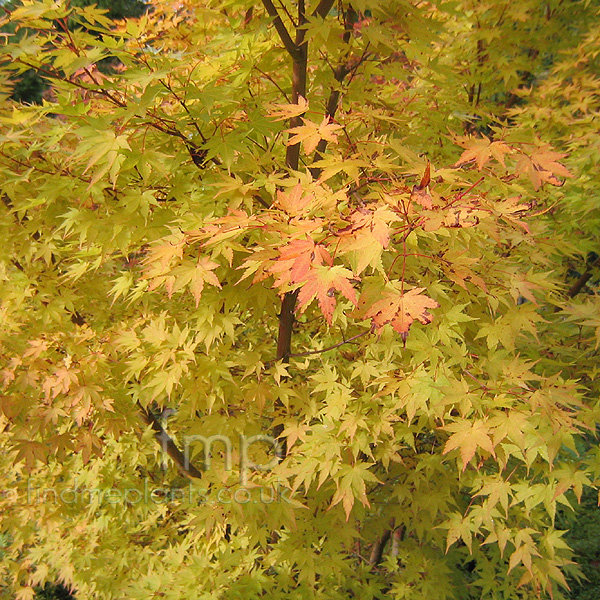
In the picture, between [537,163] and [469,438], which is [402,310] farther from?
[537,163]

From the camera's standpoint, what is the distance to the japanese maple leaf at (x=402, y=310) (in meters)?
1.42

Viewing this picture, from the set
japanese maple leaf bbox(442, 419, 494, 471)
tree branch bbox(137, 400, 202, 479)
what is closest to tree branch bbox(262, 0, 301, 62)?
japanese maple leaf bbox(442, 419, 494, 471)

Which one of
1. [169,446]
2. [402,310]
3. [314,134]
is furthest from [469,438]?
[169,446]

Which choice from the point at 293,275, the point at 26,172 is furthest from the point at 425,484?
the point at 26,172

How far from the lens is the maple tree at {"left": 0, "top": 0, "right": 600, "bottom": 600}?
5.62 feet

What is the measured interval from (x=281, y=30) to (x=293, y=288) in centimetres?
109

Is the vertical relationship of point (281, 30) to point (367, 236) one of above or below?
above

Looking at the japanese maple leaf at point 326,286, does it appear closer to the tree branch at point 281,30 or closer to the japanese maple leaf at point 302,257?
the japanese maple leaf at point 302,257

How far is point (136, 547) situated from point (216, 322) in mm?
2353

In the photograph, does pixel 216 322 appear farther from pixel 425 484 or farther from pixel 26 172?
pixel 425 484

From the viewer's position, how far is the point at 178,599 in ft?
8.44

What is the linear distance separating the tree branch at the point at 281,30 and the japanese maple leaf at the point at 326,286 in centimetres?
109

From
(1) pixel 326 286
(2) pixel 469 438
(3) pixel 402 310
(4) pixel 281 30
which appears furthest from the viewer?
(4) pixel 281 30

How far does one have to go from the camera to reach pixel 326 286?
1350 mm
